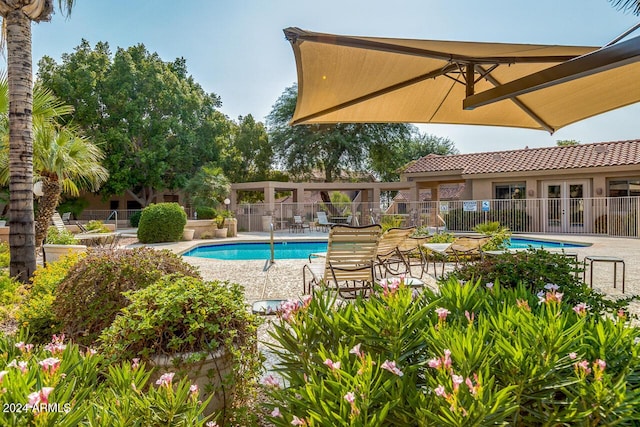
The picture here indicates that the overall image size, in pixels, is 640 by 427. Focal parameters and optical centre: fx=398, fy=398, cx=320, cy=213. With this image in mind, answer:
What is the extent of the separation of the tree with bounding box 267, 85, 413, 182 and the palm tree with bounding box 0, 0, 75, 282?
24.5 m

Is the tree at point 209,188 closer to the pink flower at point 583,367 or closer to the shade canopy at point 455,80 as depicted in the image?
the shade canopy at point 455,80

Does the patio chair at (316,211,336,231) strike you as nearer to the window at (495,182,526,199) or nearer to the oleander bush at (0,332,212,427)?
the window at (495,182,526,199)

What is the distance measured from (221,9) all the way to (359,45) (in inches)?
298

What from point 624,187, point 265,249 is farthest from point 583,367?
point 624,187

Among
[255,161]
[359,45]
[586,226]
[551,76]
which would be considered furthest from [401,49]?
[255,161]

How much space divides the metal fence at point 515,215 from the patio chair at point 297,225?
2.46 feet

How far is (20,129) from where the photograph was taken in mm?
5621

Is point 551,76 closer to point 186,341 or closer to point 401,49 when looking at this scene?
point 401,49

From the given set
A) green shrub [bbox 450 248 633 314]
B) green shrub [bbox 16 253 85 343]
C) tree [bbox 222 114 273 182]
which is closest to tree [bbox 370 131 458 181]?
tree [bbox 222 114 273 182]

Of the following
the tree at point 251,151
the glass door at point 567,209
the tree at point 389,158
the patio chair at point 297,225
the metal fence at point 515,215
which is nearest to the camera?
the metal fence at point 515,215

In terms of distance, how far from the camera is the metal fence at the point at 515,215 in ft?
53.6

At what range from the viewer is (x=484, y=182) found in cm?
2095

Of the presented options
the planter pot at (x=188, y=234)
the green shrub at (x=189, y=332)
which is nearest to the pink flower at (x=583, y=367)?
the green shrub at (x=189, y=332)

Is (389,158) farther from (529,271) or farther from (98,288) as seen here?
(98,288)
